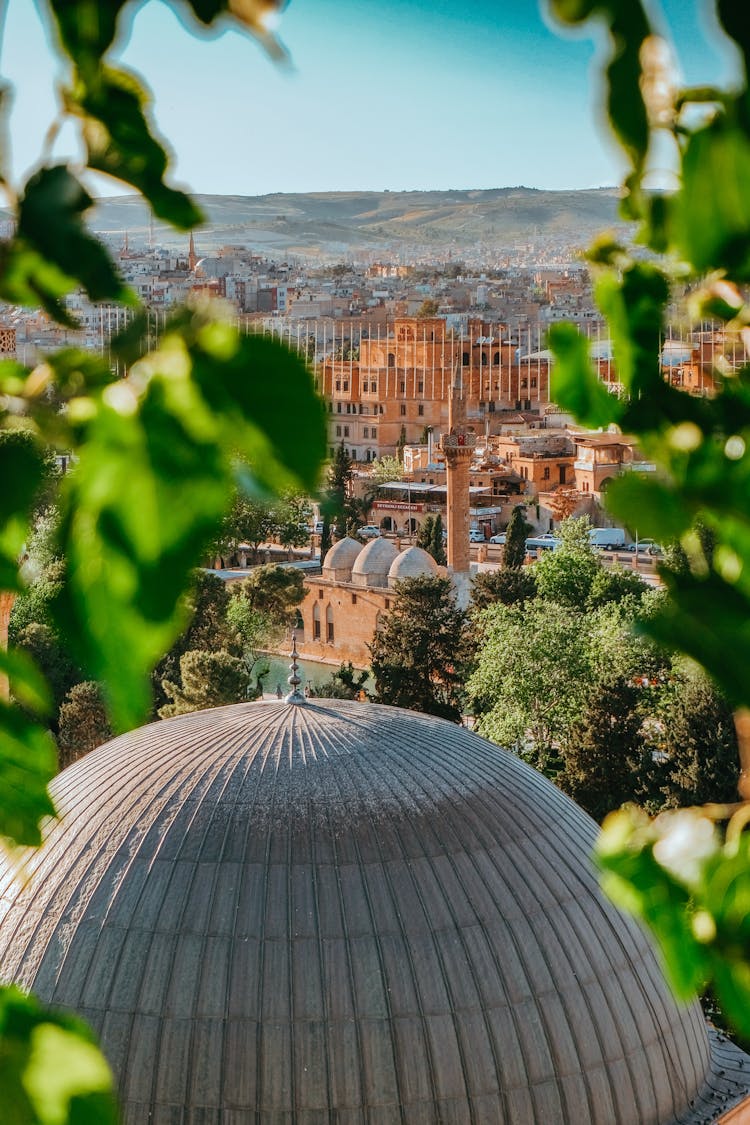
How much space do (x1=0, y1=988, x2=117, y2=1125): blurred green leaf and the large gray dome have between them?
389cm

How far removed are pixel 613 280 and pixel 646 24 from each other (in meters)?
0.21

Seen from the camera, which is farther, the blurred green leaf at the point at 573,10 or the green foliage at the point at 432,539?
the green foliage at the point at 432,539

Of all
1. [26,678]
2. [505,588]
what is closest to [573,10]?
[26,678]

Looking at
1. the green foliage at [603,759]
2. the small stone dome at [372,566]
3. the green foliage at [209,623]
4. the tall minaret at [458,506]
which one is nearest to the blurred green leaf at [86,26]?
the green foliage at [603,759]

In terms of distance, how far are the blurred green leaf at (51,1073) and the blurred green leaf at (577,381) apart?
0.34 metres

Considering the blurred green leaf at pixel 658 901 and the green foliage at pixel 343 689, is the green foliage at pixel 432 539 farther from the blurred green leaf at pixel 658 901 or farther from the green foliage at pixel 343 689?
the blurred green leaf at pixel 658 901

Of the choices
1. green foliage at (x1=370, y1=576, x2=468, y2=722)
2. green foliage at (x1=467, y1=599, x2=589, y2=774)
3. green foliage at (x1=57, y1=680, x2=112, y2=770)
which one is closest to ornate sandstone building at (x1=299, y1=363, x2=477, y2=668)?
green foliage at (x1=370, y1=576, x2=468, y2=722)

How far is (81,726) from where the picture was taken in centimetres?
1153

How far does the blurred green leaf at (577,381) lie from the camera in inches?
28.1

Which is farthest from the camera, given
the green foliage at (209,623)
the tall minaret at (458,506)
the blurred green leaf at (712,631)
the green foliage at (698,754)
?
the tall minaret at (458,506)

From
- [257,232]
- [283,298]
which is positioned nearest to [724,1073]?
[283,298]

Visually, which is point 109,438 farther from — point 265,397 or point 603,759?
point 603,759

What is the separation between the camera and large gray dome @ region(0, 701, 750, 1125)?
15.5 feet

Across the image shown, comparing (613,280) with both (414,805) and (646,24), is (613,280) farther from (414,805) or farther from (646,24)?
(414,805)
